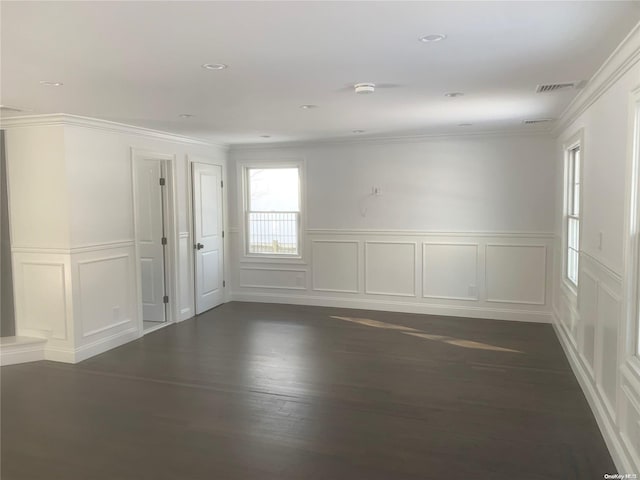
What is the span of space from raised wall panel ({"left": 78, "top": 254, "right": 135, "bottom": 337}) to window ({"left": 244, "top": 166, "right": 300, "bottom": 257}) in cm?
239

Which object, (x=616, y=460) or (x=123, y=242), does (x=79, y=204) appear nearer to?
(x=123, y=242)

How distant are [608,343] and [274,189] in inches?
203

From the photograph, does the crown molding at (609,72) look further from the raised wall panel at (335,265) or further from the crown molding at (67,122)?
the crown molding at (67,122)

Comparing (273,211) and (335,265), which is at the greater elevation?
(273,211)

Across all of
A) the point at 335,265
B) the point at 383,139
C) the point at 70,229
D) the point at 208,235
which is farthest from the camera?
the point at 335,265

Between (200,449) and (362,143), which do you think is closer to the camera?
(200,449)

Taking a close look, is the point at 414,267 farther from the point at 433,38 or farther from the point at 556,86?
the point at 433,38

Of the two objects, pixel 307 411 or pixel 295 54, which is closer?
pixel 295 54

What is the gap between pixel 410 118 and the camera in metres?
4.88

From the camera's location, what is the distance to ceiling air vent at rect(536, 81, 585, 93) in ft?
11.3

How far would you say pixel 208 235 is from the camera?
6711 mm

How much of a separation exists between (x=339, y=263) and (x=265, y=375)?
292 centimetres

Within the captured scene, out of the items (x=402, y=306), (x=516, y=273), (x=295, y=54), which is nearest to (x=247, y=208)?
(x=402, y=306)

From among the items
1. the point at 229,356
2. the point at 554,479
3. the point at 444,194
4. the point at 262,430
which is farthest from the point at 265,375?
the point at 444,194
